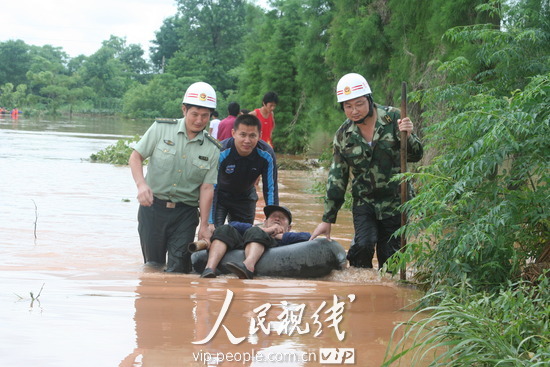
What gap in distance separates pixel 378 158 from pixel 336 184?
527mm

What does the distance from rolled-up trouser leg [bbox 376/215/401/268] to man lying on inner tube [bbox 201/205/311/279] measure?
77 cm

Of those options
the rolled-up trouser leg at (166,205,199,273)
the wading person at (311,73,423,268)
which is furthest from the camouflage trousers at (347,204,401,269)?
the rolled-up trouser leg at (166,205,199,273)

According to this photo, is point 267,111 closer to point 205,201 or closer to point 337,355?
point 205,201

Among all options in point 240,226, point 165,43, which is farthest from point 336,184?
point 165,43

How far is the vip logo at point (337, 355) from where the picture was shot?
15.3 ft

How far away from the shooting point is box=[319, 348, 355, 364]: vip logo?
4668 mm

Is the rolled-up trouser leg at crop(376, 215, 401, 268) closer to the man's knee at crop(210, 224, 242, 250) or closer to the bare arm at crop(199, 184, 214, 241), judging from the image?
the man's knee at crop(210, 224, 242, 250)

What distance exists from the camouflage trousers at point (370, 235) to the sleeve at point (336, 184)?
20cm

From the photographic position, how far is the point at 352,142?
7238 mm

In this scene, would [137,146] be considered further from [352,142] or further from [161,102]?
[161,102]

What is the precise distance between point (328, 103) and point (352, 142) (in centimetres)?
1567

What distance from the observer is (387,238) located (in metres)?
7.47

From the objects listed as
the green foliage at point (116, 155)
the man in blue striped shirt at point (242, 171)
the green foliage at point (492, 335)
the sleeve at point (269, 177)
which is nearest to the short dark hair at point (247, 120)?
the man in blue striped shirt at point (242, 171)

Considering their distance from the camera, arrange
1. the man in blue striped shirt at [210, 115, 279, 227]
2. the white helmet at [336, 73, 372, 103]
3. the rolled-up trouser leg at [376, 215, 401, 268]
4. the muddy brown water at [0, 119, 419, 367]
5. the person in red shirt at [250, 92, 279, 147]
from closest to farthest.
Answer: the muddy brown water at [0, 119, 419, 367] < the white helmet at [336, 73, 372, 103] < the rolled-up trouser leg at [376, 215, 401, 268] < the man in blue striped shirt at [210, 115, 279, 227] < the person in red shirt at [250, 92, 279, 147]
